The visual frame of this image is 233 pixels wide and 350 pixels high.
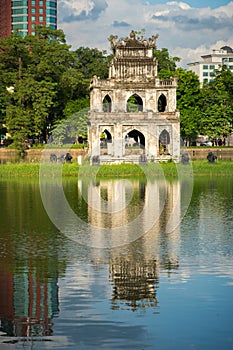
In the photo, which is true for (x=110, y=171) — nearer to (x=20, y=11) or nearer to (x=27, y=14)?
(x=27, y=14)

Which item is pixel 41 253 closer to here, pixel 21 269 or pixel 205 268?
pixel 21 269

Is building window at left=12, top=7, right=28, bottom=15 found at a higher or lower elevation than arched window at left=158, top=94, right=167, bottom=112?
higher

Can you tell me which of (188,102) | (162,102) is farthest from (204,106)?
(162,102)

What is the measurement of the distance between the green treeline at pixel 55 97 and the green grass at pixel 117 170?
22.8 metres

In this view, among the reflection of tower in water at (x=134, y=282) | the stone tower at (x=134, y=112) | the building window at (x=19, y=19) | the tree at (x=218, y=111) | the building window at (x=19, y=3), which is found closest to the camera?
the reflection of tower in water at (x=134, y=282)

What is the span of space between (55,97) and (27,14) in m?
86.5

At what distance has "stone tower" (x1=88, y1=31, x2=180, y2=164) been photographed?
6831 centimetres

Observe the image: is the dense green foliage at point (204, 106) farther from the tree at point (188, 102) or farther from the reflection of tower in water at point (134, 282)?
the reflection of tower in water at point (134, 282)

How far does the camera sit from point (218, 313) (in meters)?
16.3

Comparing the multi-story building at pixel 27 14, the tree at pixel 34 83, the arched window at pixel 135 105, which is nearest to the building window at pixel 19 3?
the multi-story building at pixel 27 14

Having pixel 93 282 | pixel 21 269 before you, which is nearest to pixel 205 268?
pixel 93 282

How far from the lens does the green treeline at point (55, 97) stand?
8200 cm

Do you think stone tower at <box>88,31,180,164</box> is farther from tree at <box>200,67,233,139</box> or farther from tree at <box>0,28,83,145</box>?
tree at <box>200,67,233,139</box>

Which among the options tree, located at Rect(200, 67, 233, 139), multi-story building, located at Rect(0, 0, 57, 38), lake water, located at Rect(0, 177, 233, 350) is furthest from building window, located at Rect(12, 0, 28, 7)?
lake water, located at Rect(0, 177, 233, 350)
